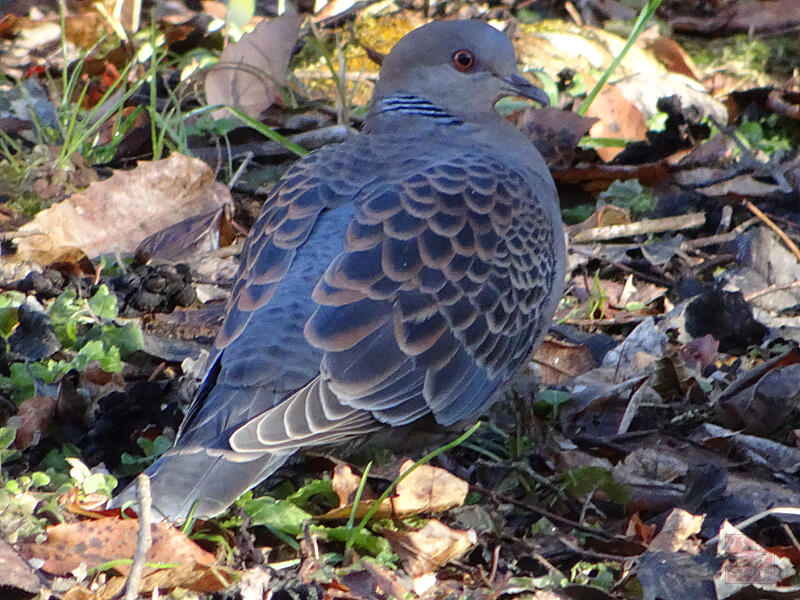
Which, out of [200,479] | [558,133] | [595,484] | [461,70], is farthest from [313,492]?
[558,133]

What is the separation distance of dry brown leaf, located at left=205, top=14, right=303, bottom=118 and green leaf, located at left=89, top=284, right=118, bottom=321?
68.1 inches

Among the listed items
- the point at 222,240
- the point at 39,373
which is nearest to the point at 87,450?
the point at 39,373

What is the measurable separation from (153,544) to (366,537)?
565 millimetres

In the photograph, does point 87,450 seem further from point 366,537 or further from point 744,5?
point 744,5

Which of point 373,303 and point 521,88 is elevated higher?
point 521,88

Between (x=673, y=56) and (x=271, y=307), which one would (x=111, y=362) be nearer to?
(x=271, y=307)

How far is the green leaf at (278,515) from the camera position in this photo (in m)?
3.00

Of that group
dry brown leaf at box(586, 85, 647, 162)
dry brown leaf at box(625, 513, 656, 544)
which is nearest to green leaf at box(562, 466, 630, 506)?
dry brown leaf at box(625, 513, 656, 544)

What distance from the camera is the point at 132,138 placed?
16.9ft

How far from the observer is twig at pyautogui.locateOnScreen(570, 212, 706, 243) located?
16.0ft

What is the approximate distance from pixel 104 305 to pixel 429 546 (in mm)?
1575

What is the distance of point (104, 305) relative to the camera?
3.88 metres

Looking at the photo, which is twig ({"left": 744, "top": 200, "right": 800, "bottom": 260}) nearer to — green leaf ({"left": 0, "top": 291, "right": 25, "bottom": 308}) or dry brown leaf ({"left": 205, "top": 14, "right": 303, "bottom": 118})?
dry brown leaf ({"left": 205, "top": 14, "right": 303, "bottom": 118})

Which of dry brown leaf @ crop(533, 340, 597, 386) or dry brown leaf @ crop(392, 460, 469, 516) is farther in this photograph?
dry brown leaf @ crop(533, 340, 597, 386)
